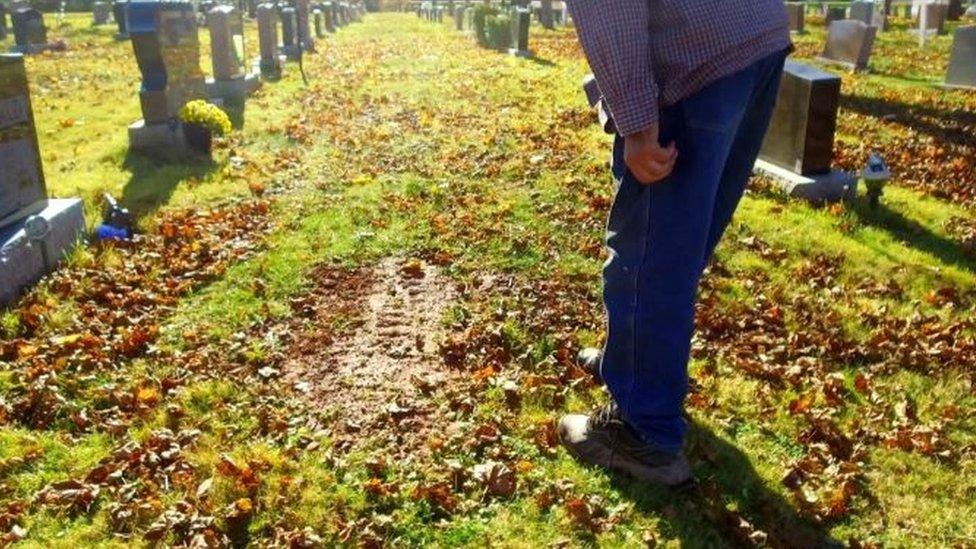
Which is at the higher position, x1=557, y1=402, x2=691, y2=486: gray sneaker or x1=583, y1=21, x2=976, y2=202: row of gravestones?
x1=583, y1=21, x2=976, y2=202: row of gravestones

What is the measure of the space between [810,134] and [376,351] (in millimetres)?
5160

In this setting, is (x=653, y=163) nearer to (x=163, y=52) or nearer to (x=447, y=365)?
(x=447, y=365)

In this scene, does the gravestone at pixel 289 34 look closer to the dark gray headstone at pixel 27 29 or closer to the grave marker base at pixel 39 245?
the dark gray headstone at pixel 27 29

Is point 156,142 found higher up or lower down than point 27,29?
lower down

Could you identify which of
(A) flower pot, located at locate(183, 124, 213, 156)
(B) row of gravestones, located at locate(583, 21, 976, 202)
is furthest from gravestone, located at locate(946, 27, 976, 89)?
(A) flower pot, located at locate(183, 124, 213, 156)

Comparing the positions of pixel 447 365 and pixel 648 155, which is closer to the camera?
pixel 648 155

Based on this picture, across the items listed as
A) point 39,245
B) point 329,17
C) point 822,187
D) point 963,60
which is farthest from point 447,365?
point 329,17

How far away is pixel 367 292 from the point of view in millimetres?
5527

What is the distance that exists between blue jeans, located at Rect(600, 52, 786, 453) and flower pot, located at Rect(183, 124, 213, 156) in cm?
731

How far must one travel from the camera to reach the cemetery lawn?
3225 mm

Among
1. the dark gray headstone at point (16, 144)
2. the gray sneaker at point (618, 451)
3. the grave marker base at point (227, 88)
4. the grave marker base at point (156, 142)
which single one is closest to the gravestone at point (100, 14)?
the grave marker base at point (227, 88)

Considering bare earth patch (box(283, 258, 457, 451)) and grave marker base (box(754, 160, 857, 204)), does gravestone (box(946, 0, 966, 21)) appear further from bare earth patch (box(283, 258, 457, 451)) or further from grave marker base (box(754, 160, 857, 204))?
bare earth patch (box(283, 258, 457, 451))

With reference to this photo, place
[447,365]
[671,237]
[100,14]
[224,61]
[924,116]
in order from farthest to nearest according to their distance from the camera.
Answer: [100,14] → [224,61] → [924,116] → [447,365] → [671,237]

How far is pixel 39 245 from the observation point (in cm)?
564
